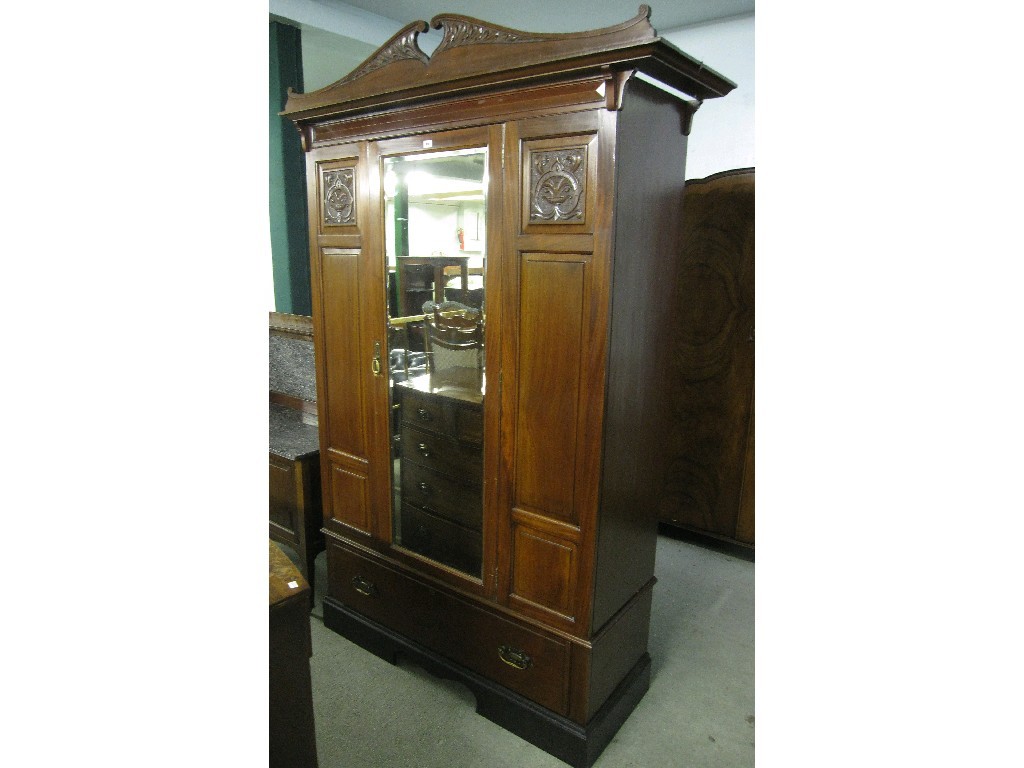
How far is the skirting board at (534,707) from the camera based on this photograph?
170 cm

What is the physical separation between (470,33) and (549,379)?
88cm

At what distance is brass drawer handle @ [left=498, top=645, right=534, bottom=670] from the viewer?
5.74 ft

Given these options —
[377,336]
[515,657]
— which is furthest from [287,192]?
[515,657]

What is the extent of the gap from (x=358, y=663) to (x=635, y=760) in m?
0.97

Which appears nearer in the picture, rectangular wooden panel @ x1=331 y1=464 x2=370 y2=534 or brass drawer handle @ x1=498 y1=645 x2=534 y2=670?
brass drawer handle @ x1=498 y1=645 x2=534 y2=670

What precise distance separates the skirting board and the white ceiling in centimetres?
255

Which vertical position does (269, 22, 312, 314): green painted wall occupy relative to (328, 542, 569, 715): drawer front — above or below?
above

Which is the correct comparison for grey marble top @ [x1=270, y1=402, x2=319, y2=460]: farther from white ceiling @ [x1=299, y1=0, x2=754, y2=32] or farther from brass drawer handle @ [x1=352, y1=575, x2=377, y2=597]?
white ceiling @ [x1=299, y1=0, x2=754, y2=32]

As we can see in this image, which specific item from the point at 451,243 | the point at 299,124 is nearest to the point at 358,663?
the point at 451,243

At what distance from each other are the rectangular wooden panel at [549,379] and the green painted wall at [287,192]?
75.3 inches

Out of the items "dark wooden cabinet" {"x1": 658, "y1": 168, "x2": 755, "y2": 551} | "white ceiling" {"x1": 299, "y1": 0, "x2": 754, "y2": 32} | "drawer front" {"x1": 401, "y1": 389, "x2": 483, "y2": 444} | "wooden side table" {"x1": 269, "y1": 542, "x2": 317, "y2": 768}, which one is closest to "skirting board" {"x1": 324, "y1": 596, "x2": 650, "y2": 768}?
"drawer front" {"x1": 401, "y1": 389, "x2": 483, "y2": 444}

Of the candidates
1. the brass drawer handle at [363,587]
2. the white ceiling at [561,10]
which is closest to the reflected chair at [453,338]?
the brass drawer handle at [363,587]

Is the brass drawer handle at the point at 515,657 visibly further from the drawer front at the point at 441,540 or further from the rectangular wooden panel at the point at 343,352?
the rectangular wooden panel at the point at 343,352

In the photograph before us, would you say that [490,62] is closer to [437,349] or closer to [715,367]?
[437,349]
